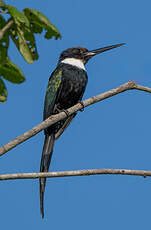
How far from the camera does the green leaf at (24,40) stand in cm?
150

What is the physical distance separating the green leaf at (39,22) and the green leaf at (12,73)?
189 mm

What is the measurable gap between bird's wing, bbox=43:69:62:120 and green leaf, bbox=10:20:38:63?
9.66ft

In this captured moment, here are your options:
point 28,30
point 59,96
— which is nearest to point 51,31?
point 28,30

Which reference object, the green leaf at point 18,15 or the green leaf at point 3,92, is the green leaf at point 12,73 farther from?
the green leaf at point 18,15

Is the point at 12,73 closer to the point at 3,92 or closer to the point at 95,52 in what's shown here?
the point at 3,92

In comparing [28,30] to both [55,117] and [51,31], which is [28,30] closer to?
[51,31]

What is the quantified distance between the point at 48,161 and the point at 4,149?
1.82 metres

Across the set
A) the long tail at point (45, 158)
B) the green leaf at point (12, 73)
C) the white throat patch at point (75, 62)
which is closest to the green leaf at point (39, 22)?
the green leaf at point (12, 73)

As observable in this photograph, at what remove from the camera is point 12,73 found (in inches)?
58.6

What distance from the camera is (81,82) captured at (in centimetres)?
480

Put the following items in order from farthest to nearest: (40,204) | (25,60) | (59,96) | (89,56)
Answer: (89,56) → (59,96) → (40,204) → (25,60)

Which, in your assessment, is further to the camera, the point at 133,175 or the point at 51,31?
the point at 133,175

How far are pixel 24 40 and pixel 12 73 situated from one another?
0.16 meters

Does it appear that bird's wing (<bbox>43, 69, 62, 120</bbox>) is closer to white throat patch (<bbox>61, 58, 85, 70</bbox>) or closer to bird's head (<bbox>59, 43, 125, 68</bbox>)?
white throat patch (<bbox>61, 58, 85, 70</bbox>)
